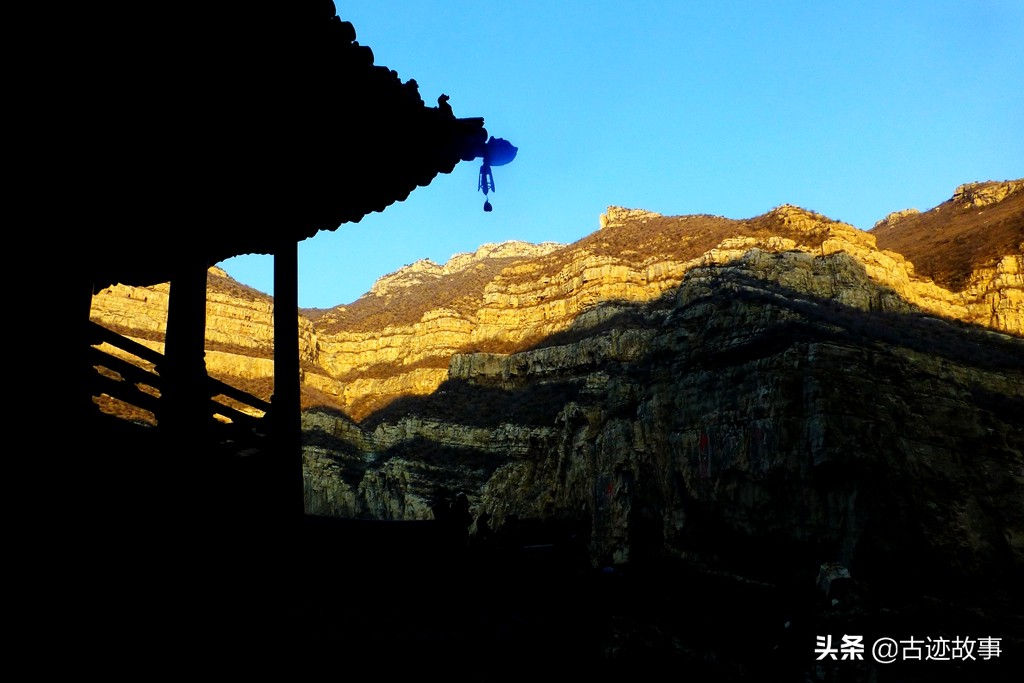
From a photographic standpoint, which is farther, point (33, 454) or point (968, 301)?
point (968, 301)

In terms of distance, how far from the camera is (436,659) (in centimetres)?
439

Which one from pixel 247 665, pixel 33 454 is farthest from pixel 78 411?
pixel 247 665

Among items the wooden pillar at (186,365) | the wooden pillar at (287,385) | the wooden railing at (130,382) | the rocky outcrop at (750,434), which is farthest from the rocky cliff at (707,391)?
the wooden pillar at (186,365)

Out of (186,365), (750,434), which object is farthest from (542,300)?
(186,365)

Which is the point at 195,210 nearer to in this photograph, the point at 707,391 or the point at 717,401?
the point at 717,401

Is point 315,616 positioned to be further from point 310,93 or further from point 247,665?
point 310,93

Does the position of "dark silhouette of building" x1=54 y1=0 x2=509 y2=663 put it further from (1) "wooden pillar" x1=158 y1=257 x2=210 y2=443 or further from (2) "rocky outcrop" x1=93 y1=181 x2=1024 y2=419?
(2) "rocky outcrop" x1=93 y1=181 x2=1024 y2=419

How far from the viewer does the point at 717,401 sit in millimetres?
47750

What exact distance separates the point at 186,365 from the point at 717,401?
46.7 meters

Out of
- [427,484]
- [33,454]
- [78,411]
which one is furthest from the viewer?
[427,484]

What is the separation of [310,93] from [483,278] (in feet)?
398

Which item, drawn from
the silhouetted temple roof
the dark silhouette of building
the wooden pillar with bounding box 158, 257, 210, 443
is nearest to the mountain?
the dark silhouette of building

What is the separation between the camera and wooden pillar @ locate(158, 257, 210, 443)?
411 centimetres

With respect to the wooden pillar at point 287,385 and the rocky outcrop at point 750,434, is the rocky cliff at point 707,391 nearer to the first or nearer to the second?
the rocky outcrop at point 750,434
